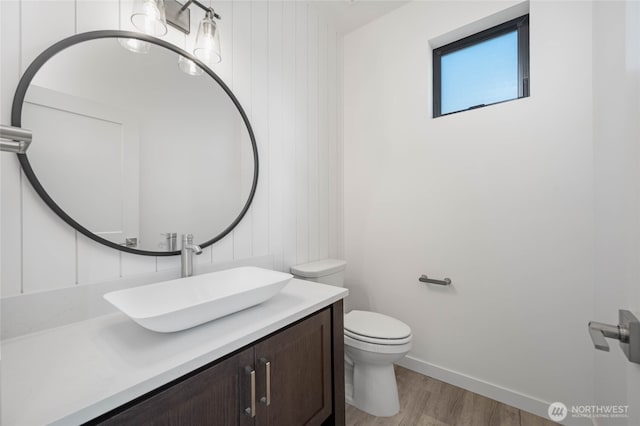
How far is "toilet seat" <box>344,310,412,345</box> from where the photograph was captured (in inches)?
57.5

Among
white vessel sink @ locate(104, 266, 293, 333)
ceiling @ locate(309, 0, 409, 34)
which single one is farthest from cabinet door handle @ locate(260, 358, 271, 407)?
ceiling @ locate(309, 0, 409, 34)

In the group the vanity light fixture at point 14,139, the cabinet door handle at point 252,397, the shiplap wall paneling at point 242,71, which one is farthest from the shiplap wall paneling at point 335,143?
the vanity light fixture at point 14,139

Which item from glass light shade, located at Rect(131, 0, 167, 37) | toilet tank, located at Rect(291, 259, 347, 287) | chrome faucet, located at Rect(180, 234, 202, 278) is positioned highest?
glass light shade, located at Rect(131, 0, 167, 37)

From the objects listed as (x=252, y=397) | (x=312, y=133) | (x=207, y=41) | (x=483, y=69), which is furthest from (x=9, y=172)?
(x=483, y=69)

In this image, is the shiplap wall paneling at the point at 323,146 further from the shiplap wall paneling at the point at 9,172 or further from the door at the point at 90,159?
the shiplap wall paneling at the point at 9,172

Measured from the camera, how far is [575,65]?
1.39 m

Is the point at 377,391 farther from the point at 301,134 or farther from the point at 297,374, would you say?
the point at 301,134

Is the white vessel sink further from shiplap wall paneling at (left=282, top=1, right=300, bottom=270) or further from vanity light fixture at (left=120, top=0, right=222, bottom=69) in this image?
vanity light fixture at (left=120, top=0, right=222, bottom=69)

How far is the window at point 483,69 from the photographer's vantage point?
1651 millimetres

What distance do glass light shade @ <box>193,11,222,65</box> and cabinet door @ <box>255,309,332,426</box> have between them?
50.7 inches

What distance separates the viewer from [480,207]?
167cm

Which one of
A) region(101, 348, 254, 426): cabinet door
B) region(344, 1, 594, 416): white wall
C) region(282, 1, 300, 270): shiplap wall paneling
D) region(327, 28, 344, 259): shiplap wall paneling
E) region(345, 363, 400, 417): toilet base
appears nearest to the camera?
region(101, 348, 254, 426): cabinet door

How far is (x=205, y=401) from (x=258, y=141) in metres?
1.29

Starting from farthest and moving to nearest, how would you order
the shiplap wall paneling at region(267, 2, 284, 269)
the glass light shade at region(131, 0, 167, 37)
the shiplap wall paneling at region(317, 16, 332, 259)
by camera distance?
the shiplap wall paneling at region(317, 16, 332, 259)
the shiplap wall paneling at region(267, 2, 284, 269)
the glass light shade at region(131, 0, 167, 37)
